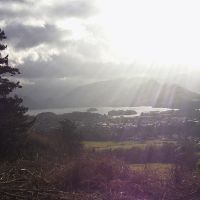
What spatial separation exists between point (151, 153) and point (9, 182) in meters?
64.2

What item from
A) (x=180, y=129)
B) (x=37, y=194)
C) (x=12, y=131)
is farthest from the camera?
(x=180, y=129)

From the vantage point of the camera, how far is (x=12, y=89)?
3173cm

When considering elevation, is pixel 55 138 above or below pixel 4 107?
below

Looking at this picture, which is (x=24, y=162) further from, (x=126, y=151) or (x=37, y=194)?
(x=126, y=151)

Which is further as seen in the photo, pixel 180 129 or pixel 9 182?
pixel 180 129

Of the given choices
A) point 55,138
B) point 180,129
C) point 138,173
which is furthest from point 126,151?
point 138,173

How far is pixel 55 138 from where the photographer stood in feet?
158

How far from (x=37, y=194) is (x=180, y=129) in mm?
105436

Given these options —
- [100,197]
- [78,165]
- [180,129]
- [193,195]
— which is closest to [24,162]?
[78,165]

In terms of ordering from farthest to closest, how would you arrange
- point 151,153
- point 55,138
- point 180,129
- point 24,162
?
point 180,129
point 151,153
point 55,138
point 24,162

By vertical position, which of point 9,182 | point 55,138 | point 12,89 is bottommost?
point 55,138

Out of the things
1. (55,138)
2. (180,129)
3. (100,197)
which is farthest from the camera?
(180,129)

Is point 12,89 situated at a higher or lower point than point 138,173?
higher

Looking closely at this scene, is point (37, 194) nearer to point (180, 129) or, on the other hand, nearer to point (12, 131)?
point (12, 131)
